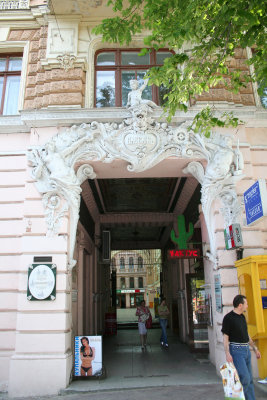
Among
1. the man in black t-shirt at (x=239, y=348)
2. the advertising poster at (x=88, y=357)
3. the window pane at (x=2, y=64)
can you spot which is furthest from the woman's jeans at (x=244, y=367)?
the window pane at (x=2, y=64)

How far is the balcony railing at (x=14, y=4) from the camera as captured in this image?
10852 mm

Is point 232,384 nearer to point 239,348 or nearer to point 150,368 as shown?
point 239,348

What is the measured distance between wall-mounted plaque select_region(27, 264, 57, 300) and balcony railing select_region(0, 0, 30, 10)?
27.0 ft

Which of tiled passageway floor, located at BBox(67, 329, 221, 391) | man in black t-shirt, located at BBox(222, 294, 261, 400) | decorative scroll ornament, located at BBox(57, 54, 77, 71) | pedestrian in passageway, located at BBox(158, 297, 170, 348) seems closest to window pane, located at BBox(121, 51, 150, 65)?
decorative scroll ornament, located at BBox(57, 54, 77, 71)

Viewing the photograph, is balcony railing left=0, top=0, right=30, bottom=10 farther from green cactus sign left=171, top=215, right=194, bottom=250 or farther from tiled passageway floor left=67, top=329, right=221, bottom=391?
tiled passageway floor left=67, top=329, right=221, bottom=391

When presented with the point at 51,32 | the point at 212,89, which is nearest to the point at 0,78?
the point at 51,32

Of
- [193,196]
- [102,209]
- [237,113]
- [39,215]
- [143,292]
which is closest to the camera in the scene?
[39,215]

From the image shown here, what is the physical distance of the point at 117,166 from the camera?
9.23 metres

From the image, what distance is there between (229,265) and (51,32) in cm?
838

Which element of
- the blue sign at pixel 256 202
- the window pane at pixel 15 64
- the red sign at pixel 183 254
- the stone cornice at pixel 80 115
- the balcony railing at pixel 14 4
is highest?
the balcony railing at pixel 14 4

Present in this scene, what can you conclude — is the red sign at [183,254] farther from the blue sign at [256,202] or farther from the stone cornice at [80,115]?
the stone cornice at [80,115]

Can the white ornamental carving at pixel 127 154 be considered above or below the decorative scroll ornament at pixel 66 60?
below

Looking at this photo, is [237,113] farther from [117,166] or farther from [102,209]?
[102,209]

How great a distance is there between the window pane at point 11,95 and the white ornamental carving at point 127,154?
2077 millimetres
